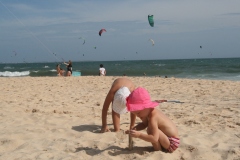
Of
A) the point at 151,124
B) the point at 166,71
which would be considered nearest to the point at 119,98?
the point at 151,124

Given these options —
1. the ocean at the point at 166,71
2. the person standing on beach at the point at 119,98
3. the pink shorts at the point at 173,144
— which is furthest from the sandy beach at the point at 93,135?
the ocean at the point at 166,71

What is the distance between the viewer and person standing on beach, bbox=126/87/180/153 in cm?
302

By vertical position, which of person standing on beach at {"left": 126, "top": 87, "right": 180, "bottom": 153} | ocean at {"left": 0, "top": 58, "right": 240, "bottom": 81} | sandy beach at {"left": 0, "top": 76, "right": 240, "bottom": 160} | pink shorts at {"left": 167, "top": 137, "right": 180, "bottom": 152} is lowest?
ocean at {"left": 0, "top": 58, "right": 240, "bottom": 81}

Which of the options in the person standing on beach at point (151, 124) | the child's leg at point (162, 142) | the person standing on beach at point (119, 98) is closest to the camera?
the person standing on beach at point (151, 124)

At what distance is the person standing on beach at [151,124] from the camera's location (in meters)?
3.02

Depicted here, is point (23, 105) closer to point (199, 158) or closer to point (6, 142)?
point (6, 142)

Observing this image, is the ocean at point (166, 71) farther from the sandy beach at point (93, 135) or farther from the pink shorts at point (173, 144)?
the pink shorts at point (173, 144)

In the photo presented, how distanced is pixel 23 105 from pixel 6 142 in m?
2.86

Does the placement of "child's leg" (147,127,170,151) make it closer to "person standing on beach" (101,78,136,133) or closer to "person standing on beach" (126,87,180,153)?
"person standing on beach" (126,87,180,153)

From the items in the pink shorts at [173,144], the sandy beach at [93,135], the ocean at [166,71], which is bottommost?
the ocean at [166,71]

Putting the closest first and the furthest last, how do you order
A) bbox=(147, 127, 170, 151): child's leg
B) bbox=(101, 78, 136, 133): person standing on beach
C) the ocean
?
bbox=(147, 127, 170, 151): child's leg → bbox=(101, 78, 136, 133): person standing on beach → the ocean

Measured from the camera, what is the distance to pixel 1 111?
570 centimetres

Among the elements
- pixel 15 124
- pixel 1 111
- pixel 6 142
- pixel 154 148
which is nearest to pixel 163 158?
pixel 154 148

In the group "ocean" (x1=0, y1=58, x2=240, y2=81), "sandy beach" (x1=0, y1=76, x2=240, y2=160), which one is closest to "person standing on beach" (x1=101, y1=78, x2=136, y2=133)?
"sandy beach" (x1=0, y1=76, x2=240, y2=160)
